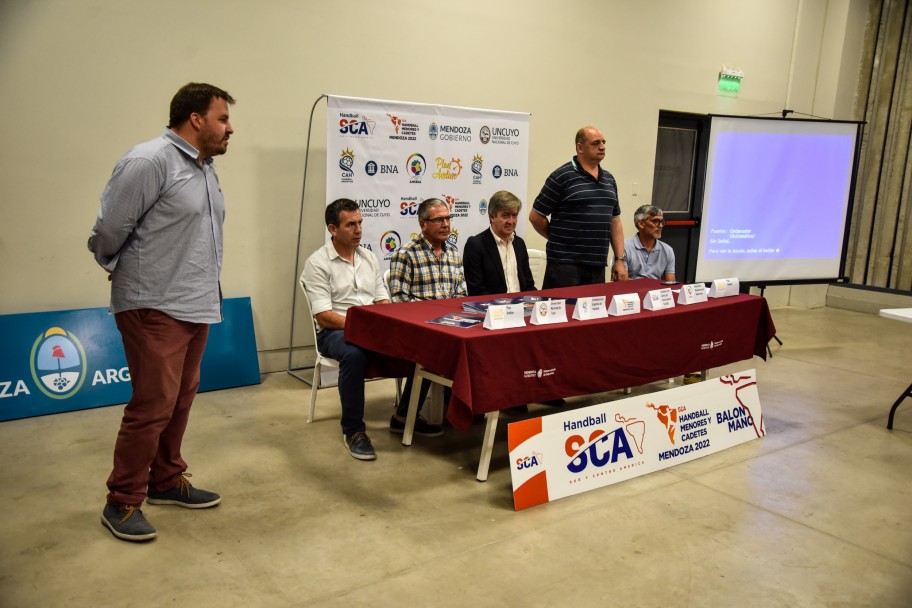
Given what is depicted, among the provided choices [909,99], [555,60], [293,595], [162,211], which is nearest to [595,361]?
[293,595]

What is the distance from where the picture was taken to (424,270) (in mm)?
3684

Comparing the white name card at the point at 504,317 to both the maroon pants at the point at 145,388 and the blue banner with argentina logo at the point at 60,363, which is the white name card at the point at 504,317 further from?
the blue banner with argentina logo at the point at 60,363

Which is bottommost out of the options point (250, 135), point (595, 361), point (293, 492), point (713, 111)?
point (293, 492)

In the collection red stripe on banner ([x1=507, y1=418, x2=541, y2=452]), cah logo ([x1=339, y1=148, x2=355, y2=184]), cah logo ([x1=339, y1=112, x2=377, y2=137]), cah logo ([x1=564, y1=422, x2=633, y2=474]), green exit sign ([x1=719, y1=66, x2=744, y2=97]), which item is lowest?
cah logo ([x1=564, y1=422, x2=633, y2=474])

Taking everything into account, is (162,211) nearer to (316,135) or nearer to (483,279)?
(483,279)

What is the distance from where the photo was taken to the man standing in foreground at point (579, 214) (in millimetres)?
4371

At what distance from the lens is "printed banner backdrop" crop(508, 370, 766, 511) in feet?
9.40

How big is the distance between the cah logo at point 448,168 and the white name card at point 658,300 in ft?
6.39

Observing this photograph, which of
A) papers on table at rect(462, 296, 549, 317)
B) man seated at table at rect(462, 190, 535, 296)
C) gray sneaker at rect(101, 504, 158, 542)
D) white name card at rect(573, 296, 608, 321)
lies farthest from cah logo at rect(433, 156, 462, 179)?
gray sneaker at rect(101, 504, 158, 542)

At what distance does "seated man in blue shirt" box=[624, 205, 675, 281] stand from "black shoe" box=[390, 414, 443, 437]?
1747mm

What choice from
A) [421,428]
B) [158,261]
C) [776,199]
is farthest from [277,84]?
[776,199]

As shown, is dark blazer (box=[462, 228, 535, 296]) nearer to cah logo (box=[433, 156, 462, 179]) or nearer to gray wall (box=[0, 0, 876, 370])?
cah logo (box=[433, 156, 462, 179])

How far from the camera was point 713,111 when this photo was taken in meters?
7.02

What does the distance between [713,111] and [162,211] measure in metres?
5.94
